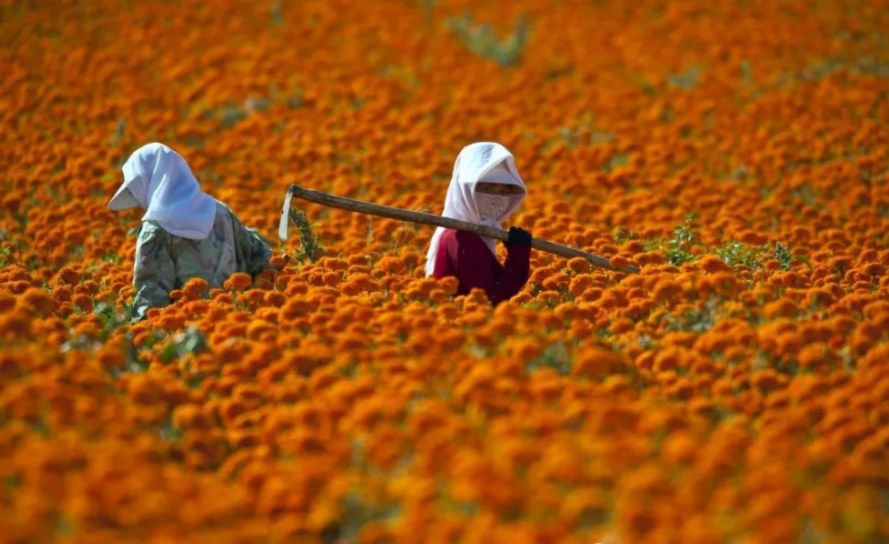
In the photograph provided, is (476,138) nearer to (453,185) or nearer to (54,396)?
(453,185)

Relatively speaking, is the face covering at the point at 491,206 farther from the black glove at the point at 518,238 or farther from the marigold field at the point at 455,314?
the marigold field at the point at 455,314

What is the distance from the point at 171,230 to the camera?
6.81 metres

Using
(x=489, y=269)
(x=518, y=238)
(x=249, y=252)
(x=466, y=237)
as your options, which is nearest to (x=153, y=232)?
(x=249, y=252)

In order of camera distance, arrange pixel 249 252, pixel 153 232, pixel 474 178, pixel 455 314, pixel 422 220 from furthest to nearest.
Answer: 1. pixel 249 252
2. pixel 153 232
3. pixel 474 178
4. pixel 422 220
5. pixel 455 314

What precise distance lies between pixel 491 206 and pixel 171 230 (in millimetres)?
1601

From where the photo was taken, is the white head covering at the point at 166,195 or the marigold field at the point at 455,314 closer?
the marigold field at the point at 455,314

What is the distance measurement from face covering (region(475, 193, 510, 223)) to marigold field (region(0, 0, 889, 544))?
42 cm

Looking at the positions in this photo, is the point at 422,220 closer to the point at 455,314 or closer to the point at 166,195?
the point at 455,314

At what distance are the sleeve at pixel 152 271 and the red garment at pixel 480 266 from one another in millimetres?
1325

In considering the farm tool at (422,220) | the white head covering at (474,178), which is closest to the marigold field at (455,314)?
the farm tool at (422,220)

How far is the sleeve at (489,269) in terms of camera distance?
661 cm

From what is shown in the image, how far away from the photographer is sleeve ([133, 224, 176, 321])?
6.64 m

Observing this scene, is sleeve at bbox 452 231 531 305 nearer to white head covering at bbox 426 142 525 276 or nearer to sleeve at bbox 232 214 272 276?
white head covering at bbox 426 142 525 276

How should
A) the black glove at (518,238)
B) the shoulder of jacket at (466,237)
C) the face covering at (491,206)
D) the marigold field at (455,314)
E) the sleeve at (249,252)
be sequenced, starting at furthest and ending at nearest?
the sleeve at (249,252), the face covering at (491,206), the shoulder of jacket at (466,237), the black glove at (518,238), the marigold field at (455,314)
